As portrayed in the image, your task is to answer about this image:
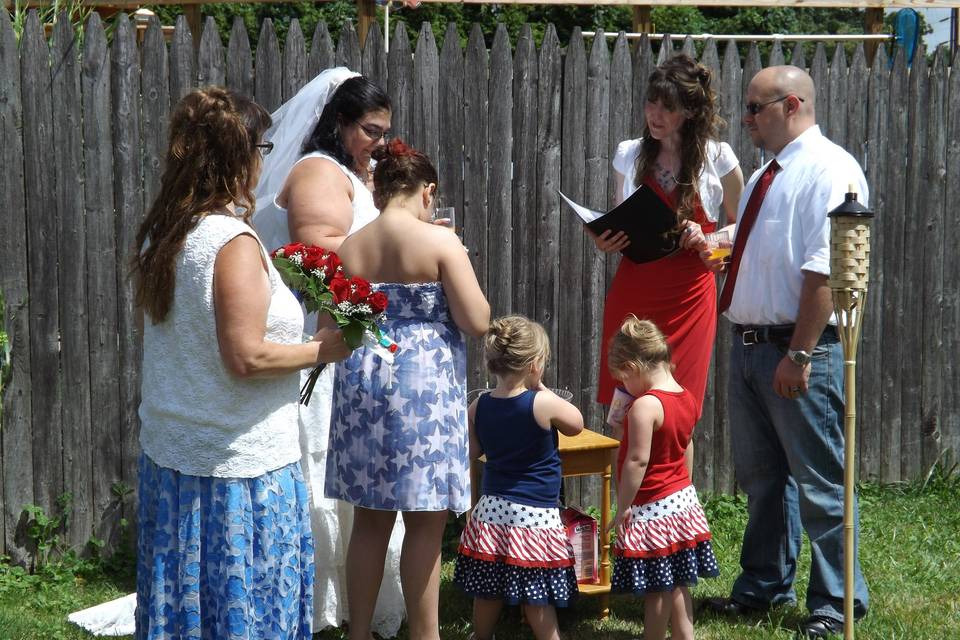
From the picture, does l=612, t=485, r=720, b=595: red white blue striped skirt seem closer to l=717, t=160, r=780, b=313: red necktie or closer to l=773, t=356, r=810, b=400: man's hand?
l=773, t=356, r=810, b=400: man's hand

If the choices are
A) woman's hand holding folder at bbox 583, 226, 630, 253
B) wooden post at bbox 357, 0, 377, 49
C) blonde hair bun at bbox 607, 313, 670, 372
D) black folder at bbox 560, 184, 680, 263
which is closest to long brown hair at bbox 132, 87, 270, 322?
blonde hair bun at bbox 607, 313, 670, 372

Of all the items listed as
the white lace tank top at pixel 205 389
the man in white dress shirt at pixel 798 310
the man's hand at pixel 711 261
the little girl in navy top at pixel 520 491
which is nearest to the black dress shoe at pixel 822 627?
the man in white dress shirt at pixel 798 310

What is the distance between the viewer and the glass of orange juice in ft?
15.2

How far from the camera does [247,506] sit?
3.03 metres

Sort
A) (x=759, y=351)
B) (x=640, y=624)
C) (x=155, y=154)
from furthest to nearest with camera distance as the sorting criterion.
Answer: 1. (x=155, y=154)
2. (x=640, y=624)
3. (x=759, y=351)

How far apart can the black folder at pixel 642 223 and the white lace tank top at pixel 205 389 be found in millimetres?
1826

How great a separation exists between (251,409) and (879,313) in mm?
4494

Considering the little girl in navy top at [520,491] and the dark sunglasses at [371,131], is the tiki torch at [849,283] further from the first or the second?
the dark sunglasses at [371,131]

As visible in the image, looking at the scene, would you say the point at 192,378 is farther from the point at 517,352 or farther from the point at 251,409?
the point at 517,352

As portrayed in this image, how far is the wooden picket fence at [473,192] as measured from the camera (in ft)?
17.0

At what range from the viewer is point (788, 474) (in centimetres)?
467

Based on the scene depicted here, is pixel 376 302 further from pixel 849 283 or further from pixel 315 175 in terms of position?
pixel 849 283

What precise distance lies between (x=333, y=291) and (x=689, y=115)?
6.84 feet

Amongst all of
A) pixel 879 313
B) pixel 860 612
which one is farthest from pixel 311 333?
pixel 879 313
